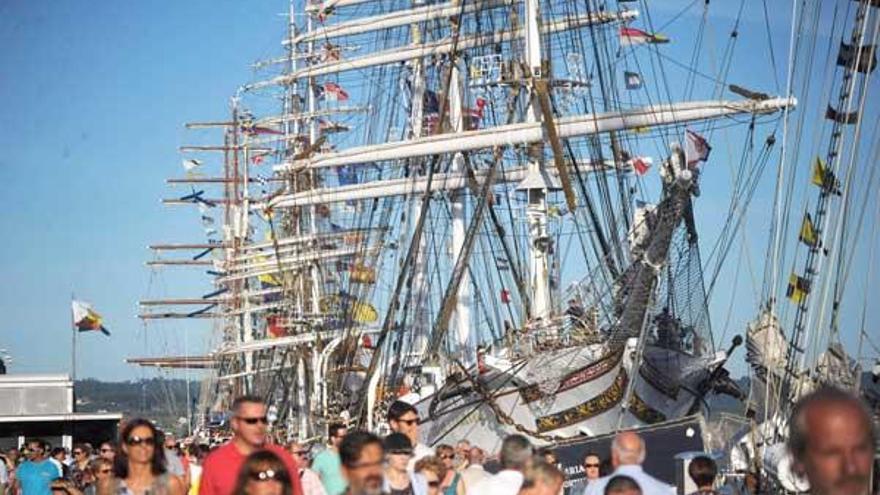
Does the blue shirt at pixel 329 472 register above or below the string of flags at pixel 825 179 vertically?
below

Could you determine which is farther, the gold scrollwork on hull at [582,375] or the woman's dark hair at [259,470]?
the gold scrollwork on hull at [582,375]

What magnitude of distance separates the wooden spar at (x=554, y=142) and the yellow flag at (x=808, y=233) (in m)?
15.6

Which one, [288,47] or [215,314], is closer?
[288,47]

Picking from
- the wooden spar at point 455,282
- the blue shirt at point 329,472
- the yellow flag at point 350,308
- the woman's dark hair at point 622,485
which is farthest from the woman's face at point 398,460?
the yellow flag at point 350,308

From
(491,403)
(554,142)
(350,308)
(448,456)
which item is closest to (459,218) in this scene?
(350,308)

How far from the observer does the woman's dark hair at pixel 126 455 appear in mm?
9289

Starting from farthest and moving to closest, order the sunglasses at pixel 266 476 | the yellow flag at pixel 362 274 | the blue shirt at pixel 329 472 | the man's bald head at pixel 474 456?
1. the yellow flag at pixel 362 274
2. the man's bald head at pixel 474 456
3. the blue shirt at pixel 329 472
4. the sunglasses at pixel 266 476

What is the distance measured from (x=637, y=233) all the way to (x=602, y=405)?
13.6ft

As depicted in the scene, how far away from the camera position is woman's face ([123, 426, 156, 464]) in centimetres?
923

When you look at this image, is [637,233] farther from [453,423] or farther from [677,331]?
[453,423]

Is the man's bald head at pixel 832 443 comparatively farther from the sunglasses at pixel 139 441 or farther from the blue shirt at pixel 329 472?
the blue shirt at pixel 329 472

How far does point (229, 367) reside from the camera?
105 m

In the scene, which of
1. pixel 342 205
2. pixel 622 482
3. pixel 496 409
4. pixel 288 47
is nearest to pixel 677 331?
pixel 496 409

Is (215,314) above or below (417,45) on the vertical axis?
below
